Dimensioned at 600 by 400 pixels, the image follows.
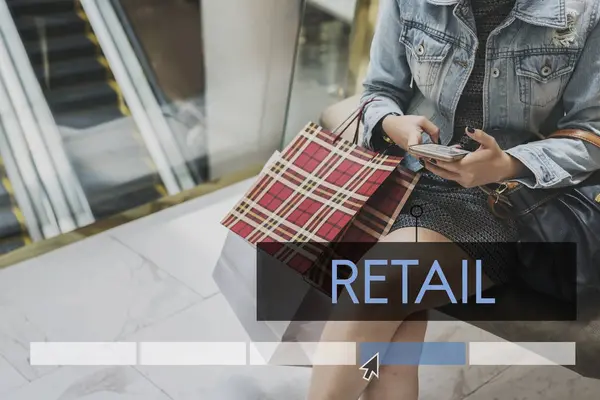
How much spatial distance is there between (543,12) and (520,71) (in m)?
0.09

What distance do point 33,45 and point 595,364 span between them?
5.15 ft

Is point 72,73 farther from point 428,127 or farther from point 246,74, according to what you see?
point 428,127

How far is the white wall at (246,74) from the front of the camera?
2326mm

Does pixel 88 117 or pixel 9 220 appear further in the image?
pixel 88 117

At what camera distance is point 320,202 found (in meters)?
1.29

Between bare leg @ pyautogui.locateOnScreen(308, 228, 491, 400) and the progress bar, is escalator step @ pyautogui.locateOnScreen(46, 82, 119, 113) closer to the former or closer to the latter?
the progress bar

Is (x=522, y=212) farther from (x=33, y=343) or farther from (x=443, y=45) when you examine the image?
(x=33, y=343)

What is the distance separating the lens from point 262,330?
1444 millimetres

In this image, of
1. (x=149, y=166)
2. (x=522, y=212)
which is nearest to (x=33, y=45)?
(x=149, y=166)

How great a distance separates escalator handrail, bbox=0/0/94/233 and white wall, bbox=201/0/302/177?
17.4 inches

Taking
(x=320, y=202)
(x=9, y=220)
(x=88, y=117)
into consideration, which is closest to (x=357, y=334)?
(x=320, y=202)

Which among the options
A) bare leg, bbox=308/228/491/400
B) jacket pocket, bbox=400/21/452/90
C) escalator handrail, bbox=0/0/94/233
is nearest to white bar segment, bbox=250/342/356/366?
bare leg, bbox=308/228/491/400

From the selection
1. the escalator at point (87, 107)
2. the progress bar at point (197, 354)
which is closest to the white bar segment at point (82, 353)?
the progress bar at point (197, 354)

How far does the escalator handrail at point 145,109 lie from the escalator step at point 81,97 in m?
0.05
